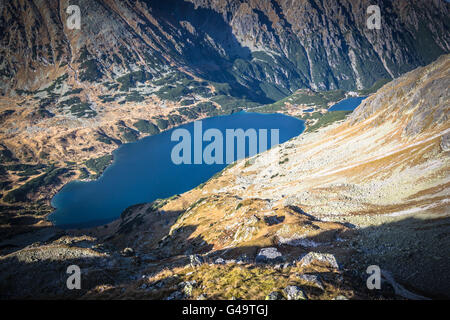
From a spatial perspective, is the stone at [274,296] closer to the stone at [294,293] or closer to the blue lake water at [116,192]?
the stone at [294,293]

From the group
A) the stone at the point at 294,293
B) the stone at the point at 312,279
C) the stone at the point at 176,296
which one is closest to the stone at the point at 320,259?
the stone at the point at 312,279

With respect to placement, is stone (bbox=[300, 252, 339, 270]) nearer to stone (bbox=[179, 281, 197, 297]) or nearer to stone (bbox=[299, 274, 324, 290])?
stone (bbox=[299, 274, 324, 290])

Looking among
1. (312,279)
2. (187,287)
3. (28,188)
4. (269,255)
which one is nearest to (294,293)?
(312,279)

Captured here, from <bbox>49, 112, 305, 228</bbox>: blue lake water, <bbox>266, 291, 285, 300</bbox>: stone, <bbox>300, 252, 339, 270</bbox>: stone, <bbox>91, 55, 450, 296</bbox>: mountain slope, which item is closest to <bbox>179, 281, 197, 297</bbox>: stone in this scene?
<bbox>266, 291, 285, 300</bbox>: stone

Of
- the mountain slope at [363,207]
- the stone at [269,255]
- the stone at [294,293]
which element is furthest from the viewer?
the stone at [269,255]

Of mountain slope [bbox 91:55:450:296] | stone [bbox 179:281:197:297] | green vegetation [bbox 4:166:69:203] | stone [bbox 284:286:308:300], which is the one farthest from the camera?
green vegetation [bbox 4:166:69:203]
